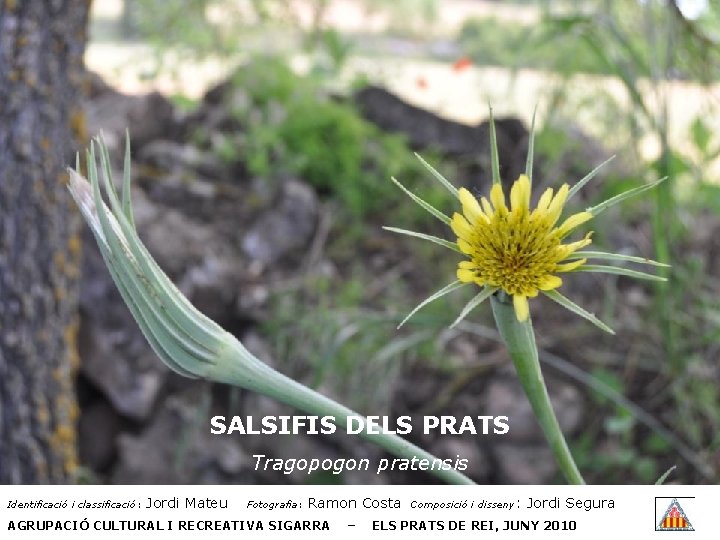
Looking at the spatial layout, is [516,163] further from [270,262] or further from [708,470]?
[270,262]

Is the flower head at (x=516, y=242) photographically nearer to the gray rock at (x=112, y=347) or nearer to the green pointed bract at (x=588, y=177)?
the green pointed bract at (x=588, y=177)

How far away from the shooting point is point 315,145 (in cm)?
171

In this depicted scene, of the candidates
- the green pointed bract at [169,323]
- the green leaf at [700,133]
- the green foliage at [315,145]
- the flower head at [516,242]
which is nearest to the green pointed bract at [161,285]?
the green pointed bract at [169,323]

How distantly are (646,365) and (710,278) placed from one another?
0.81ft

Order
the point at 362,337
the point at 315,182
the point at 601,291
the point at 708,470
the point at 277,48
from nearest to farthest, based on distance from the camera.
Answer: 1. the point at 708,470
2. the point at 362,337
3. the point at 601,291
4. the point at 315,182
5. the point at 277,48

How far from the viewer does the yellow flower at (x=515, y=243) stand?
46cm

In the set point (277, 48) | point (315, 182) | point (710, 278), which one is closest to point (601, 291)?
point (710, 278)

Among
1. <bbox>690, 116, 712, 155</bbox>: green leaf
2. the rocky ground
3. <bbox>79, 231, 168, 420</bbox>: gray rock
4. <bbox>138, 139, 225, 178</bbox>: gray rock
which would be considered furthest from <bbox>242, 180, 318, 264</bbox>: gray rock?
<bbox>690, 116, 712, 155</bbox>: green leaf

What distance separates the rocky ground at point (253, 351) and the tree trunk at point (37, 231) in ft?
0.88

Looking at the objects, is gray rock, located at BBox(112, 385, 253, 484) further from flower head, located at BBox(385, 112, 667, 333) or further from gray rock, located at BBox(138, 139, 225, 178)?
flower head, located at BBox(385, 112, 667, 333)

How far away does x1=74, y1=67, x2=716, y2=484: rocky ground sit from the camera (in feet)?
4.60

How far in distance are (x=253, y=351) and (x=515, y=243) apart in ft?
3.39

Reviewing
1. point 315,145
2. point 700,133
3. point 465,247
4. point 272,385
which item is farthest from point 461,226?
point 315,145
